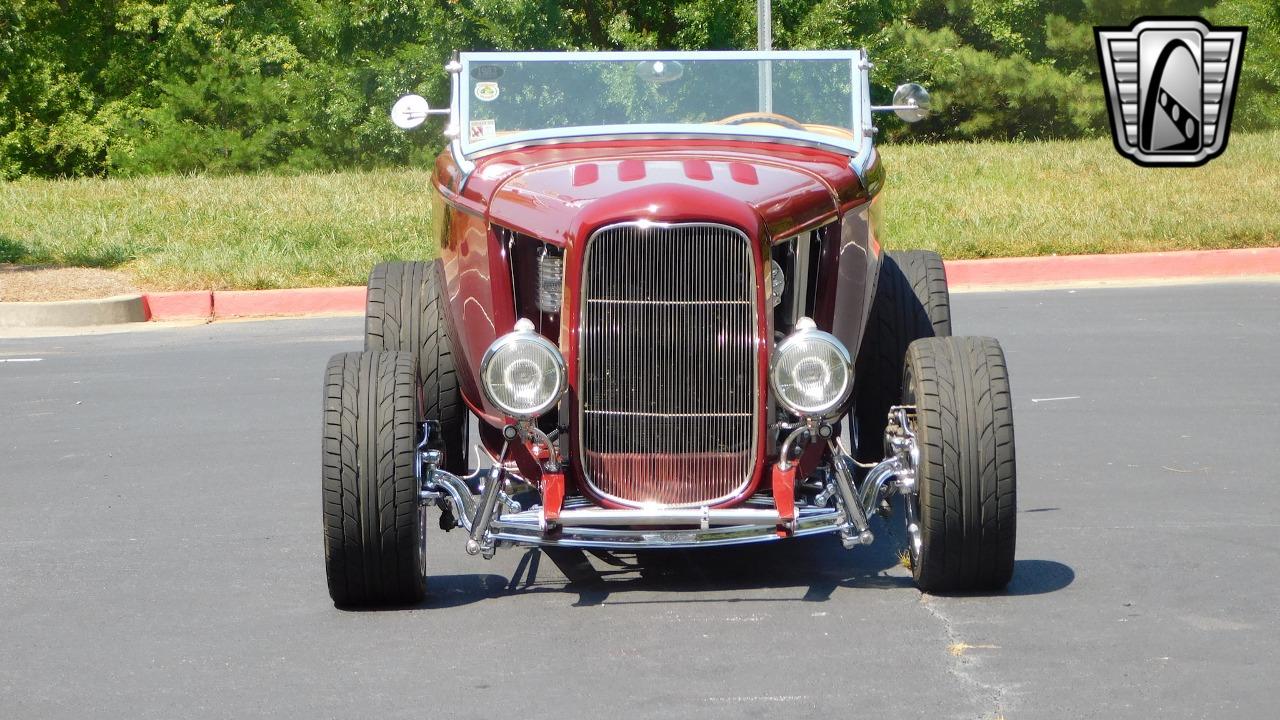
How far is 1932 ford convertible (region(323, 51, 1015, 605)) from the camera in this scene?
15.5ft

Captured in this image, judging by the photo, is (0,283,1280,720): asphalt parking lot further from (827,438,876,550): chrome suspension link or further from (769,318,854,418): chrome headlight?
(769,318,854,418): chrome headlight

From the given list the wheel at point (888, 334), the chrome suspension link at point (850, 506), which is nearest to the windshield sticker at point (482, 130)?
the wheel at point (888, 334)

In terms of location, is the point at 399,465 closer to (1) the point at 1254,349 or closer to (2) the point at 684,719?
(2) the point at 684,719

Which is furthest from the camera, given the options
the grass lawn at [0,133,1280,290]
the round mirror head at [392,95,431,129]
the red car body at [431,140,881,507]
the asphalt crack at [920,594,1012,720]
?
the grass lawn at [0,133,1280,290]

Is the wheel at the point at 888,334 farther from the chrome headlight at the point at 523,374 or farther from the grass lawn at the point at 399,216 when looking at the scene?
the grass lawn at the point at 399,216

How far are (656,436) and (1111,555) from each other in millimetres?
1685

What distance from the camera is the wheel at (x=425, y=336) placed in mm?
6211

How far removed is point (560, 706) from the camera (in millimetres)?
4031

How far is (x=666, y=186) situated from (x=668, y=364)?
21.4 inches

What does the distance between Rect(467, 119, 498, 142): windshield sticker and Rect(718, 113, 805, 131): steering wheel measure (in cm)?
89

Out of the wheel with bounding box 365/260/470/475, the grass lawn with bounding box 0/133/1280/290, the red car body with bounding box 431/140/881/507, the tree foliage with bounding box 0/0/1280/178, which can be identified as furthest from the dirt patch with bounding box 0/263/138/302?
the tree foliage with bounding box 0/0/1280/178

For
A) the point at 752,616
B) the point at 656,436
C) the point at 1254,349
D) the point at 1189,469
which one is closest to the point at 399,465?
the point at 656,436

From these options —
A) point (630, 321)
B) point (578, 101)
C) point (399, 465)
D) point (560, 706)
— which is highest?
point (578, 101)

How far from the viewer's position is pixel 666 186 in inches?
190
